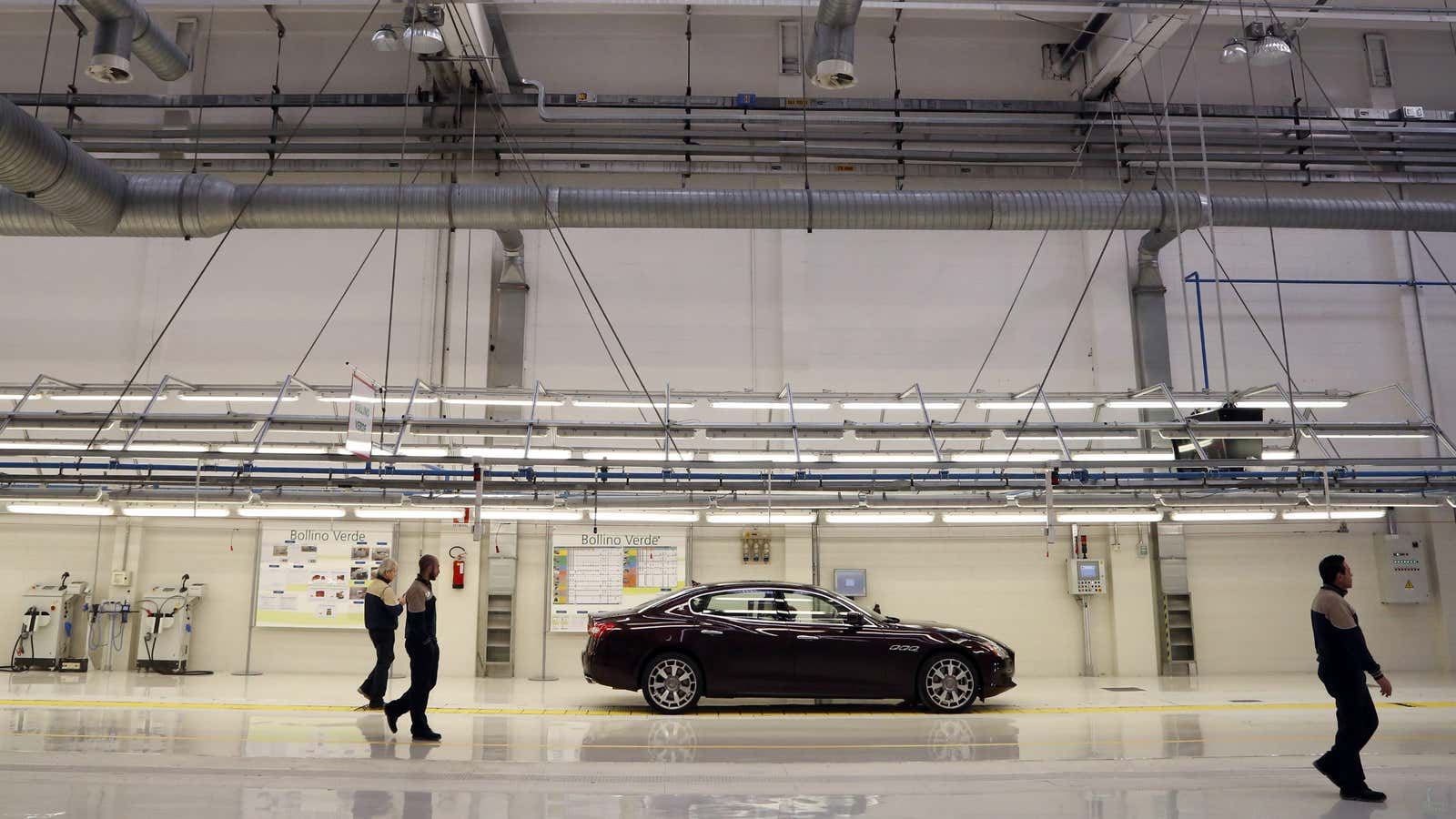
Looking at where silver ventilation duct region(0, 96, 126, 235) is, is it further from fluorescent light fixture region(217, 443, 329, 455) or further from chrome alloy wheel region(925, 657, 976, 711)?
chrome alloy wheel region(925, 657, 976, 711)

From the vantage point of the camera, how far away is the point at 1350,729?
5.69 metres

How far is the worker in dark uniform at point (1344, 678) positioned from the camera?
5.63m

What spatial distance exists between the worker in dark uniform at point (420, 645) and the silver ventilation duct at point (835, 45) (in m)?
5.96

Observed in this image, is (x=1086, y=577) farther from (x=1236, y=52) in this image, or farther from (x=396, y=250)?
(x=396, y=250)

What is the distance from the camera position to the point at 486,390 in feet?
38.6

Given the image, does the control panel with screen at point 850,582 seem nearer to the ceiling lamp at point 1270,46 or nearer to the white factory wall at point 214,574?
the white factory wall at point 214,574

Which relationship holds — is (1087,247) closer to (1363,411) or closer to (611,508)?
(1363,411)

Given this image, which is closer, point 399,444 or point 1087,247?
point 399,444

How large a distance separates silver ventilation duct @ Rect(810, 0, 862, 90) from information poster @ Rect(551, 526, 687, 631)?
6.70 metres

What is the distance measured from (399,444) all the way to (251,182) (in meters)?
7.35

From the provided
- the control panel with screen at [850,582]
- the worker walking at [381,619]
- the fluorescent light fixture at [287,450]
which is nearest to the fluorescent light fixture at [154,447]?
the fluorescent light fixture at [287,450]

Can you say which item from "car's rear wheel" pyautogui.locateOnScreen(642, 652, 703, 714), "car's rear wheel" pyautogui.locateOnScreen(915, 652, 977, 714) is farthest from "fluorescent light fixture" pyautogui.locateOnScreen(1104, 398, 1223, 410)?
"car's rear wheel" pyautogui.locateOnScreen(642, 652, 703, 714)

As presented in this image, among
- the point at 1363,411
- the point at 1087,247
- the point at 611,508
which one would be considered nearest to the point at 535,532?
the point at 611,508

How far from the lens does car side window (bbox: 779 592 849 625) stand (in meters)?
9.64
